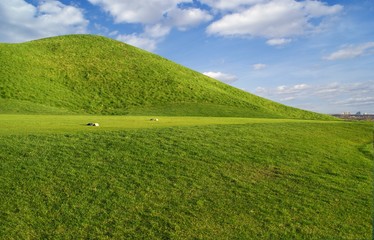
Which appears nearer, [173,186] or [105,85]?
[173,186]

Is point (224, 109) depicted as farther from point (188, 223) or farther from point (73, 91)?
point (188, 223)

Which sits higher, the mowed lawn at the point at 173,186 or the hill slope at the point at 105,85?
the hill slope at the point at 105,85

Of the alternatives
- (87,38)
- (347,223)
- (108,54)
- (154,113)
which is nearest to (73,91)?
(154,113)

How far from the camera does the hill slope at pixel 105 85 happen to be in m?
64.5

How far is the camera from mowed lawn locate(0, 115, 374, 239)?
471 inches

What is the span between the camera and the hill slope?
6450 cm

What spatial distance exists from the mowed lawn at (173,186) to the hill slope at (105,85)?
39.5m

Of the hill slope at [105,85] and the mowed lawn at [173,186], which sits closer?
the mowed lawn at [173,186]

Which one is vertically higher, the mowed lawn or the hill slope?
the hill slope

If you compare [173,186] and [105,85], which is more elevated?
[105,85]

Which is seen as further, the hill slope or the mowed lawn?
the hill slope

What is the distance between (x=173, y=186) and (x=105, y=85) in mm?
66266

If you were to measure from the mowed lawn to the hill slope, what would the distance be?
39450mm

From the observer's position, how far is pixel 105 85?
78000 millimetres
